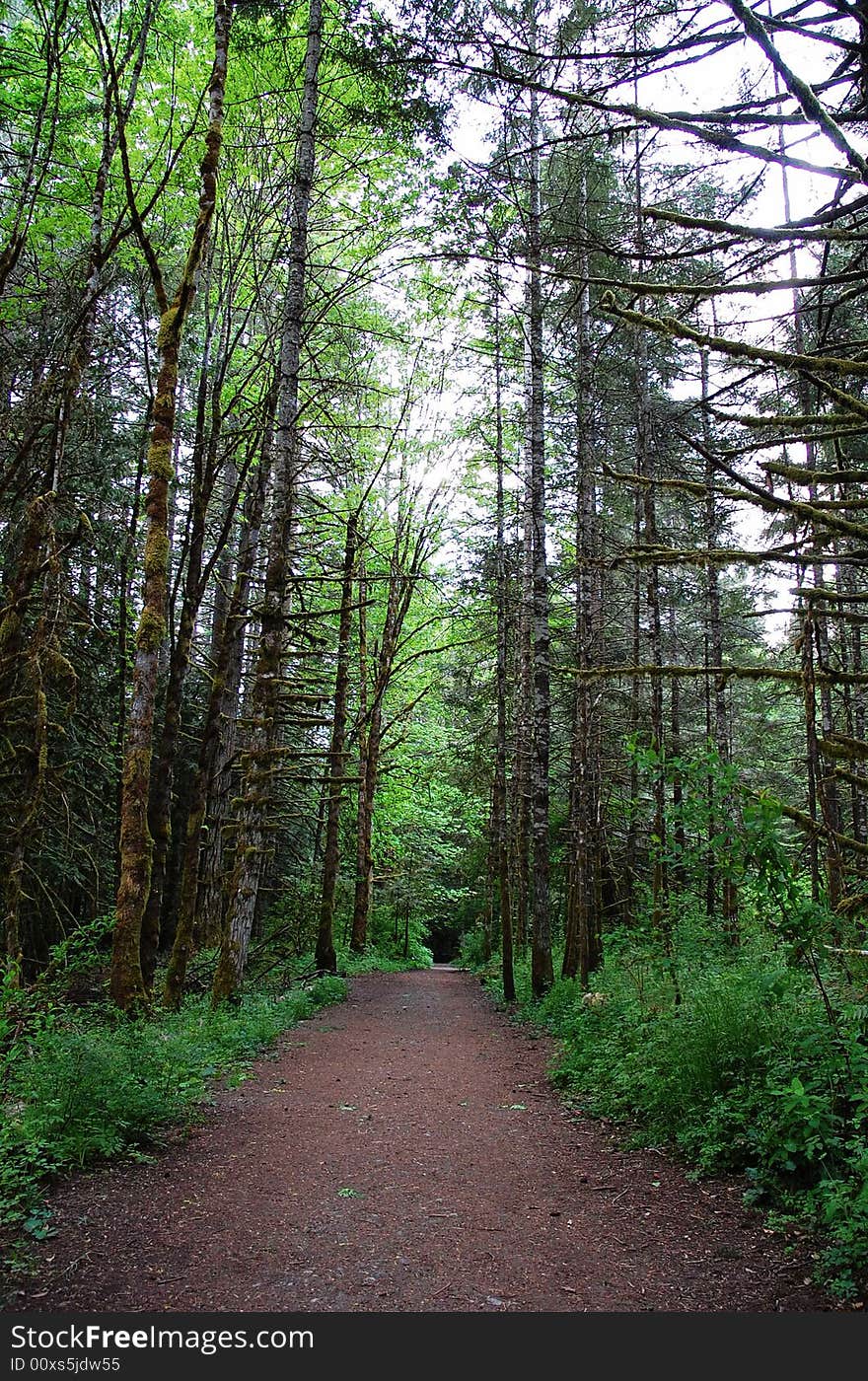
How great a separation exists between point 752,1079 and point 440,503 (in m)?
16.5

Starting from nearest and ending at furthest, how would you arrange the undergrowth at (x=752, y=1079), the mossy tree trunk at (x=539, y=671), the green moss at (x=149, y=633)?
the undergrowth at (x=752, y=1079) → the green moss at (x=149, y=633) → the mossy tree trunk at (x=539, y=671)

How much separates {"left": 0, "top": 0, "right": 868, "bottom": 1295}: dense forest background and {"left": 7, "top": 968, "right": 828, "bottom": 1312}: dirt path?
18.7 inches

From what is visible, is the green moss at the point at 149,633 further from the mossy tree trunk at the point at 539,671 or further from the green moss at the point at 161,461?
the mossy tree trunk at the point at 539,671

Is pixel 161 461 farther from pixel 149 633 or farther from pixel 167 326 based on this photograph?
pixel 149 633

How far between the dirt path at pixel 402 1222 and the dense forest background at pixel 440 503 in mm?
476

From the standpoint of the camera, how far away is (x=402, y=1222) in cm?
416

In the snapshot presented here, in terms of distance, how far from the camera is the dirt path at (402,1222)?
3.27m

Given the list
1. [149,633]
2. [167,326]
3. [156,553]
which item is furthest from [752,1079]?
[167,326]

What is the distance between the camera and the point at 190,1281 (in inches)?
131

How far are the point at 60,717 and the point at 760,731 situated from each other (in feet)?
44.9

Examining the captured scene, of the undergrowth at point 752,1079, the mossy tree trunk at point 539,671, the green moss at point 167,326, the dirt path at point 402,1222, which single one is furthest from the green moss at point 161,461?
the mossy tree trunk at point 539,671

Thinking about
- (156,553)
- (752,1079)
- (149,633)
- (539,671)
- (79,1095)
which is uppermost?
(539,671)

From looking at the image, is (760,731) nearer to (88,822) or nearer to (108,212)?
(88,822)

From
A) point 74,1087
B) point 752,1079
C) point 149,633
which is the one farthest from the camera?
point 149,633
